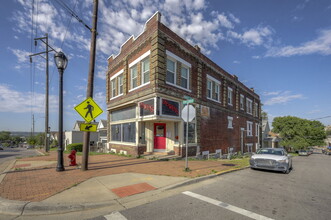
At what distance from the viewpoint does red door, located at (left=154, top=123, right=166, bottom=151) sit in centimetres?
1237

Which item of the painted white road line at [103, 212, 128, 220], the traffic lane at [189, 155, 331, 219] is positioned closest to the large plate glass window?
the traffic lane at [189, 155, 331, 219]

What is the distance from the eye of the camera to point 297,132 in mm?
34188

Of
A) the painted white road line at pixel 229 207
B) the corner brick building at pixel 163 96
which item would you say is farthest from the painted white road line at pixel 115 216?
the corner brick building at pixel 163 96

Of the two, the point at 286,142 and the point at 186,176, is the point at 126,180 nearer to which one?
the point at 186,176

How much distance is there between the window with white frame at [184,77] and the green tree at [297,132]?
32242 millimetres

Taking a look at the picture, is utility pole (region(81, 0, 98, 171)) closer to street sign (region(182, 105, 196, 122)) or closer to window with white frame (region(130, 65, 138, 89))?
street sign (region(182, 105, 196, 122))

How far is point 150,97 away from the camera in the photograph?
1088cm

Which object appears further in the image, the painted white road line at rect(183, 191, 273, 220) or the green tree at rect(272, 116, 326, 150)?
the green tree at rect(272, 116, 326, 150)

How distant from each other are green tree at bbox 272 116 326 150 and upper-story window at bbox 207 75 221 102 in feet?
88.3

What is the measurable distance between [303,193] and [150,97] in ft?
27.5

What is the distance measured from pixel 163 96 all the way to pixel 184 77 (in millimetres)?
3061

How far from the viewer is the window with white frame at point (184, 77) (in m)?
12.7

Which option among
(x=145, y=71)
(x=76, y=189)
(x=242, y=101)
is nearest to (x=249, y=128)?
(x=242, y=101)

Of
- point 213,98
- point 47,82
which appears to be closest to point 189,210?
point 213,98
